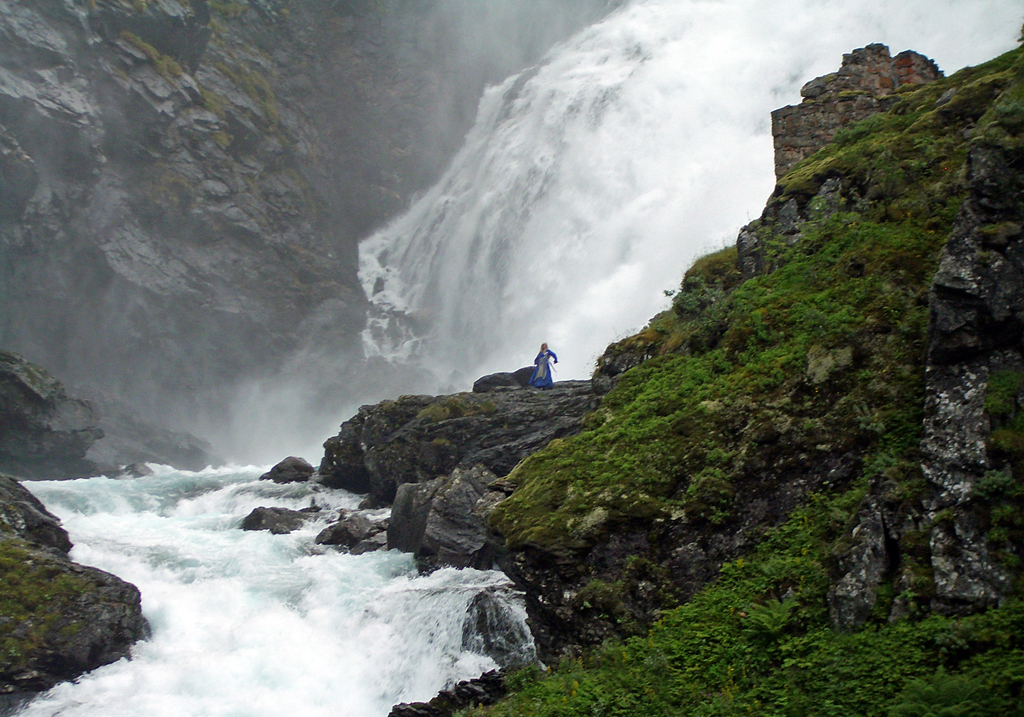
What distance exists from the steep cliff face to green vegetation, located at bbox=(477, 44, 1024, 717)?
42303 mm

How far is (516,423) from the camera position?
77.2ft

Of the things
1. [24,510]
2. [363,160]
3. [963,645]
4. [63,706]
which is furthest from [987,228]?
[363,160]

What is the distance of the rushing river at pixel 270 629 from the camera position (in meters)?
13.0

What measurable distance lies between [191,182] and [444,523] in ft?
135

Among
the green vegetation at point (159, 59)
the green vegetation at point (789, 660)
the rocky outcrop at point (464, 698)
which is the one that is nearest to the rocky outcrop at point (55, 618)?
the rocky outcrop at point (464, 698)

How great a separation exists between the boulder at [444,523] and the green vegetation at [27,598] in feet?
23.8

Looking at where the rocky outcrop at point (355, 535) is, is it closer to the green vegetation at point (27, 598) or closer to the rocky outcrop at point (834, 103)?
the green vegetation at point (27, 598)

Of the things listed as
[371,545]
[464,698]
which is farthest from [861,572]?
[371,545]

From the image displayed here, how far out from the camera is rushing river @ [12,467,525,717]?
13.0 m

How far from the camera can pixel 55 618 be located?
45.9 feet

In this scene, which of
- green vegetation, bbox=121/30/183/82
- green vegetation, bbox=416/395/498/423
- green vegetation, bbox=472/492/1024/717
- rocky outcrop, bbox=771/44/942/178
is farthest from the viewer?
green vegetation, bbox=121/30/183/82

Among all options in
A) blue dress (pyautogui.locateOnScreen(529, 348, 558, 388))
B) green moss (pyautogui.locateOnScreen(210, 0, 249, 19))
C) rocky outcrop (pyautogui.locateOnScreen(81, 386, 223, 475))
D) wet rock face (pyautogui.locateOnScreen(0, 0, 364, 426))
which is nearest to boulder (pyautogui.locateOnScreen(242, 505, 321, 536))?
blue dress (pyautogui.locateOnScreen(529, 348, 558, 388))

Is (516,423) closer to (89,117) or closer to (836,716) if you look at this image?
(836,716)

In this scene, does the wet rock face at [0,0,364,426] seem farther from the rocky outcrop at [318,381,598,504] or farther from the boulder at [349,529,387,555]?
the boulder at [349,529,387,555]
